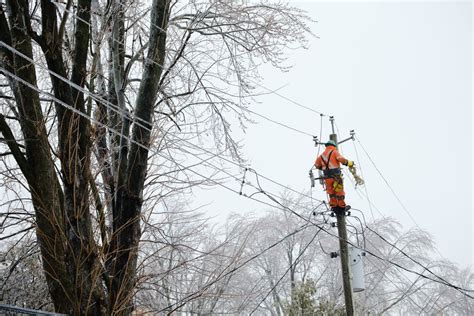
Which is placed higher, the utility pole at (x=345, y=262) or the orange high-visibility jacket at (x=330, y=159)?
the orange high-visibility jacket at (x=330, y=159)

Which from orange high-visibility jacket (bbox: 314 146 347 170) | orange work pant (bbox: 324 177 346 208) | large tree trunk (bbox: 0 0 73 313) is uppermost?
orange high-visibility jacket (bbox: 314 146 347 170)

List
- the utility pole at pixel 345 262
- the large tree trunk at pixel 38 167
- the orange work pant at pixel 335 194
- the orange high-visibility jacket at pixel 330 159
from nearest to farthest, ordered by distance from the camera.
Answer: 1. the large tree trunk at pixel 38 167
2. the utility pole at pixel 345 262
3. the orange work pant at pixel 335 194
4. the orange high-visibility jacket at pixel 330 159

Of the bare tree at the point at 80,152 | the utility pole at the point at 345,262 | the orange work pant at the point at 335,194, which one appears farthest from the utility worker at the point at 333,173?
the bare tree at the point at 80,152

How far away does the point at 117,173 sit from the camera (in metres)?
5.25

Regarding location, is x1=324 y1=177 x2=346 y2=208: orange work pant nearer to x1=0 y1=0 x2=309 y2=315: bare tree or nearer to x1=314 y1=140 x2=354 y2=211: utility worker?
x1=314 y1=140 x2=354 y2=211: utility worker

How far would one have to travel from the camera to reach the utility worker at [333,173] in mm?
9141

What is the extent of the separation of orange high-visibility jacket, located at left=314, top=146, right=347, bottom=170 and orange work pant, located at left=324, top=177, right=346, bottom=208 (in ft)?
0.83

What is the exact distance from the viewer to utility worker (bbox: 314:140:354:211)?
9.14 m

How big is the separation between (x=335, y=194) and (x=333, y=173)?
0.38 metres

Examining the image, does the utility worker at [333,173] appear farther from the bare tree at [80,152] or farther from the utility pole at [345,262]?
the bare tree at [80,152]

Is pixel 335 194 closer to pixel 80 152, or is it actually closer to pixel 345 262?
pixel 345 262

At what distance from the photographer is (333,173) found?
936cm

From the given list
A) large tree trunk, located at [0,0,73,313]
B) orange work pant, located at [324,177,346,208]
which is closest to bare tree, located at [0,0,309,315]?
large tree trunk, located at [0,0,73,313]

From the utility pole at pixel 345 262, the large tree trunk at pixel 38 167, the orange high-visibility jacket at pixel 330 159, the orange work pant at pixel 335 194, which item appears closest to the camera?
the large tree trunk at pixel 38 167
